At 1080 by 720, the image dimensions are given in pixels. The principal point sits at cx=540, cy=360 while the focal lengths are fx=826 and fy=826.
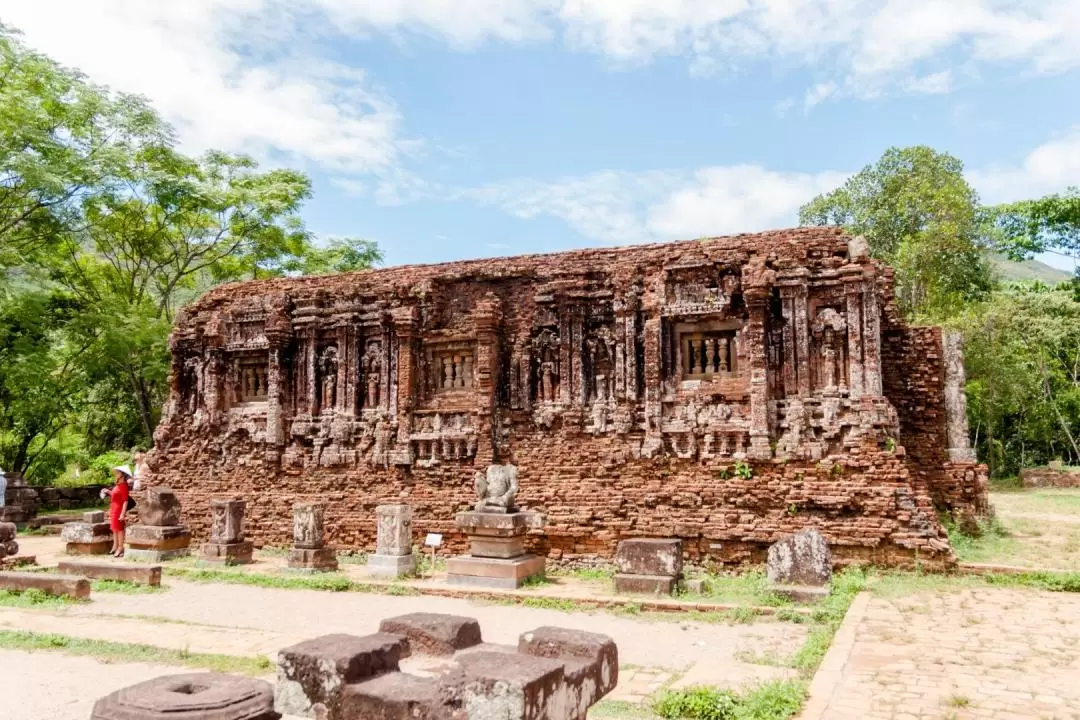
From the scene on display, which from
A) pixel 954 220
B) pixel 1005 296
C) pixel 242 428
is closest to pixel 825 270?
pixel 242 428

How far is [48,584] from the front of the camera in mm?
11516

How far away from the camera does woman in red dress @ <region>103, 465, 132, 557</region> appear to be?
1584 cm

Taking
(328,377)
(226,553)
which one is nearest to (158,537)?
(226,553)

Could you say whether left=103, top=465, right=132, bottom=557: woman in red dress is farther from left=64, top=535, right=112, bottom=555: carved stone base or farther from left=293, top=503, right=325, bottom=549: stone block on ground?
left=293, top=503, right=325, bottom=549: stone block on ground

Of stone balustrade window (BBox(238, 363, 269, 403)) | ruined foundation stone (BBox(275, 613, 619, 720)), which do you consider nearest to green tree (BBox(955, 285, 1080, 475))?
stone balustrade window (BBox(238, 363, 269, 403))

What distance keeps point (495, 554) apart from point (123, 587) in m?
5.57

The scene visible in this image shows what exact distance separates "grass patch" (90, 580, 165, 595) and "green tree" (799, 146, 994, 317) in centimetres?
2474

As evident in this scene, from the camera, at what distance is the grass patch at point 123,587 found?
12.2 meters

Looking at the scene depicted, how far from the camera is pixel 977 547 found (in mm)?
13820

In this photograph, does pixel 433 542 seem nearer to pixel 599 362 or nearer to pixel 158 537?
pixel 599 362

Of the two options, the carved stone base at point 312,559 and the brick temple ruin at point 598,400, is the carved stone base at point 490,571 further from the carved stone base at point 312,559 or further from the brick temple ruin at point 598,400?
the carved stone base at point 312,559

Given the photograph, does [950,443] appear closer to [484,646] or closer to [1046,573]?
[1046,573]


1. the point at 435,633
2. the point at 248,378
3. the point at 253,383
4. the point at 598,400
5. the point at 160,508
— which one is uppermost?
the point at 248,378

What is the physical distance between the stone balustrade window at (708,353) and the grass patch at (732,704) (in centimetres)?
778
